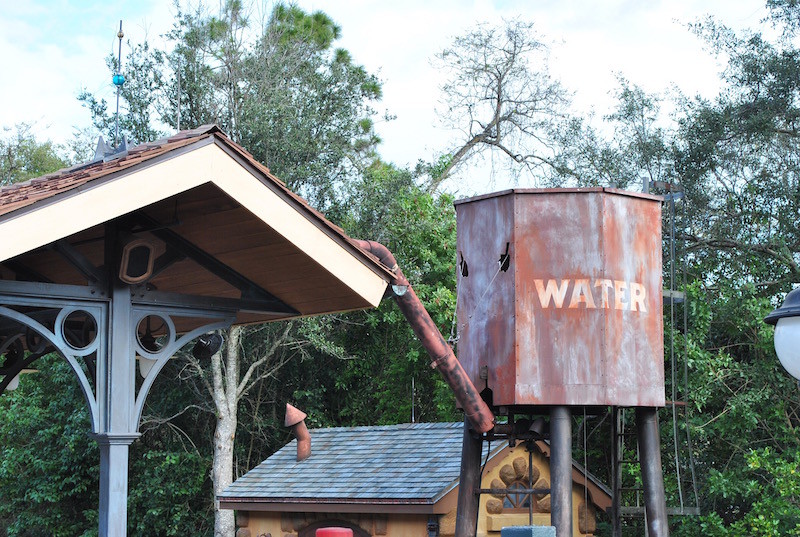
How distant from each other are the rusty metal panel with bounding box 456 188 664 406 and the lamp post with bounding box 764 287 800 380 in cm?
612

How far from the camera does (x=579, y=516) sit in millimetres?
12844

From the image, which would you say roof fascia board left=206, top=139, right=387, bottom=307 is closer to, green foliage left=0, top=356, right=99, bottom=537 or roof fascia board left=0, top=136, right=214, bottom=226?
roof fascia board left=0, top=136, right=214, bottom=226

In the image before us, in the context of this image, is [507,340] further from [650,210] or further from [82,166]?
[82,166]

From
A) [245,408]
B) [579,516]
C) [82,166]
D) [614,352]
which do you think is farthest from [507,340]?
[245,408]

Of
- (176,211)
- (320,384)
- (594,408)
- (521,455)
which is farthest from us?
(320,384)

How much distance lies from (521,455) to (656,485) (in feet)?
6.49

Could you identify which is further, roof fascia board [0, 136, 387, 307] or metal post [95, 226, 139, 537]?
metal post [95, 226, 139, 537]

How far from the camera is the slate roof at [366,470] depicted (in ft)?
39.0

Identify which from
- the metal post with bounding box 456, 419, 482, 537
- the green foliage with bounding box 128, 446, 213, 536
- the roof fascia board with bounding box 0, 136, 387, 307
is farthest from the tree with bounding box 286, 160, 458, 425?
the roof fascia board with bounding box 0, 136, 387, 307

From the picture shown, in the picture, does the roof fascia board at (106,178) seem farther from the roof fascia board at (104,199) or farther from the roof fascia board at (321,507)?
the roof fascia board at (321,507)

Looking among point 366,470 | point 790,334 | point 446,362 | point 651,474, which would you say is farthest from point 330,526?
point 790,334

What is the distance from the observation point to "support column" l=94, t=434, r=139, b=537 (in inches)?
247

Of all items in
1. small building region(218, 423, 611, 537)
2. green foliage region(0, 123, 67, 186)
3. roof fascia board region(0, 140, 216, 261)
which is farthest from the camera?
green foliage region(0, 123, 67, 186)

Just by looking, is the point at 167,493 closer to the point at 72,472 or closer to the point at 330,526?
the point at 72,472
